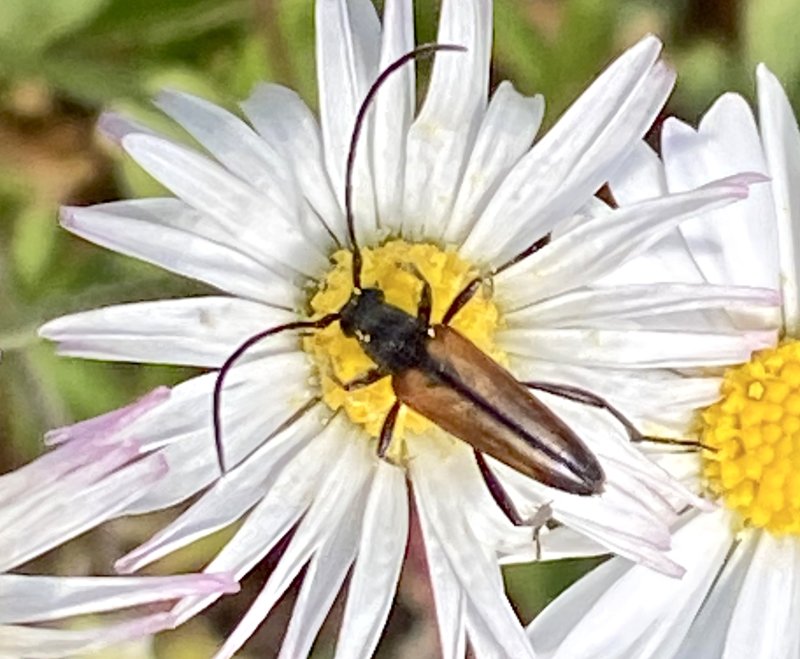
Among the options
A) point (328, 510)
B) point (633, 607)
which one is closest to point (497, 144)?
point (328, 510)

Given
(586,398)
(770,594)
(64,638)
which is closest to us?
(64,638)

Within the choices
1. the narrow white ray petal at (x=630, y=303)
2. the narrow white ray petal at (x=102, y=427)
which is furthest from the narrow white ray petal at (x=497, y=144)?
the narrow white ray petal at (x=102, y=427)

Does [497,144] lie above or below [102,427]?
above

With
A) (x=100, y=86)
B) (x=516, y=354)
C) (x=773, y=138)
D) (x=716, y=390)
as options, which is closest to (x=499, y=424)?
(x=516, y=354)

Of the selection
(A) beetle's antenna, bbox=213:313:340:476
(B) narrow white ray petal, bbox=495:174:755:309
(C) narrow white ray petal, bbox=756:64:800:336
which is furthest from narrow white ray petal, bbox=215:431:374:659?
(C) narrow white ray petal, bbox=756:64:800:336

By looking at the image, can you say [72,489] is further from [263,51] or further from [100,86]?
[263,51]

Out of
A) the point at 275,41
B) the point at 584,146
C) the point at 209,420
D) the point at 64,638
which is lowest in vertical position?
the point at 64,638

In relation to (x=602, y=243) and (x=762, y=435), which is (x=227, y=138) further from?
(x=762, y=435)
